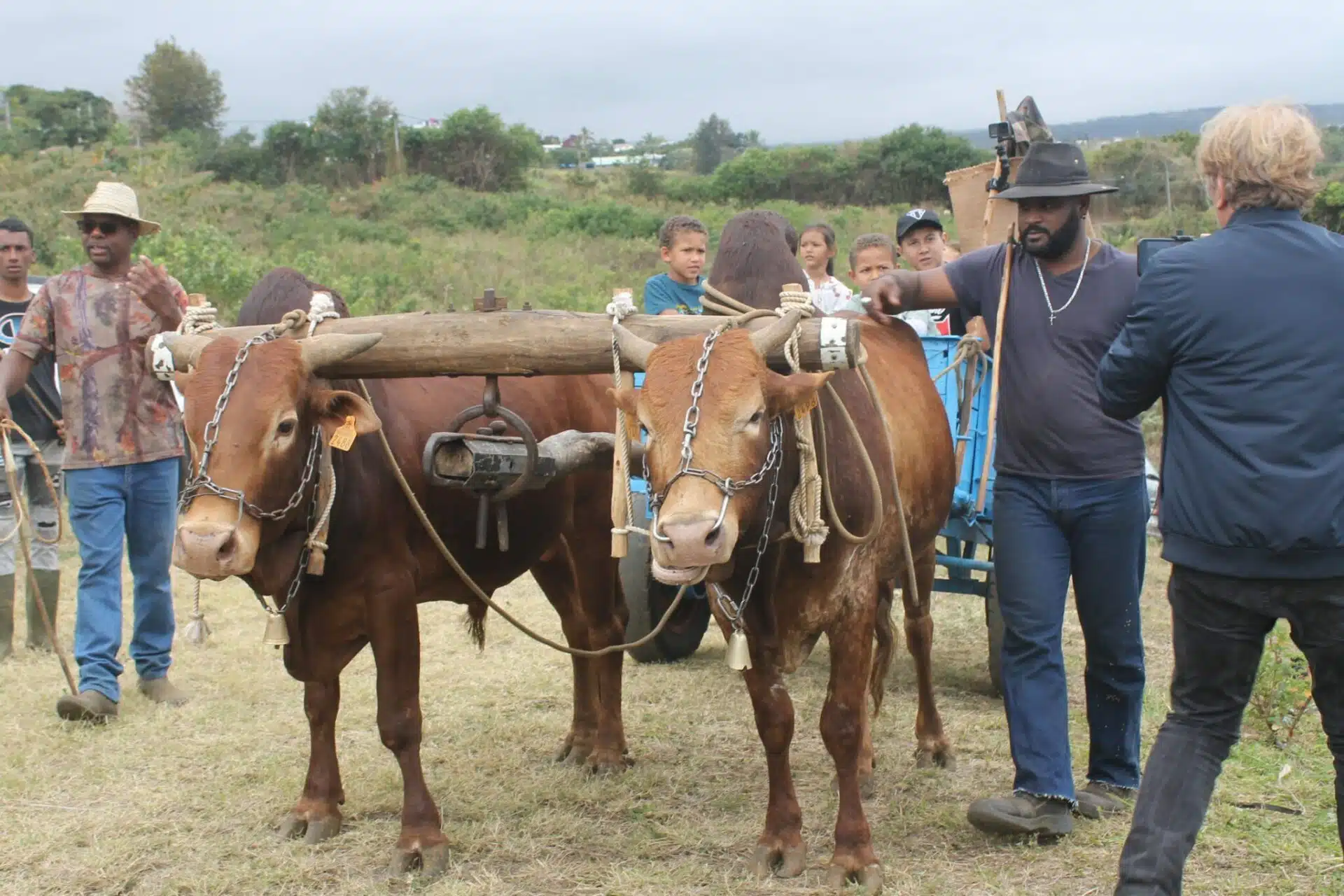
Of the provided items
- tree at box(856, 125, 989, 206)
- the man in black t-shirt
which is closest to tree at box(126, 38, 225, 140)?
tree at box(856, 125, 989, 206)

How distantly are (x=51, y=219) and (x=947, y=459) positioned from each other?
2594 cm

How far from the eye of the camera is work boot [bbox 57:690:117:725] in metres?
5.95

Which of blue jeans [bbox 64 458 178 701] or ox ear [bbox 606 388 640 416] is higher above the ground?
ox ear [bbox 606 388 640 416]

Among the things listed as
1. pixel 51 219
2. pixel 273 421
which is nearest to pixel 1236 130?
pixel 273 421

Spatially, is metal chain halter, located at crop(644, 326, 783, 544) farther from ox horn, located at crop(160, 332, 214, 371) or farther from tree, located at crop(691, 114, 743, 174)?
tree, located at crop(691, 114, 743, 174)

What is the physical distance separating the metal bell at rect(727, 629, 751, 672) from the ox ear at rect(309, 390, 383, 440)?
1.33m

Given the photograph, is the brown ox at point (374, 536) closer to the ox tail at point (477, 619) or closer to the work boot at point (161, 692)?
the ox tail at point (477, 619)

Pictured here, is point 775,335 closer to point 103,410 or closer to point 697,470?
point 697,470

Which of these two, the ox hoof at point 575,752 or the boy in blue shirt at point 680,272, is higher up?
the boy in blue shirt at point 680,272

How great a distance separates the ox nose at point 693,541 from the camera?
3451 mm

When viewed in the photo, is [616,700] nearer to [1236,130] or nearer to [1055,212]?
[1055,212]

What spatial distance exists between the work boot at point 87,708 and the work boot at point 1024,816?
399cm

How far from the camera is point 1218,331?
334 cm

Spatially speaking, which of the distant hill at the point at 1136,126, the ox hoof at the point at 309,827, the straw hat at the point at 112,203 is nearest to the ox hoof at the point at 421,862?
the ox hoof at the point at 309,827
